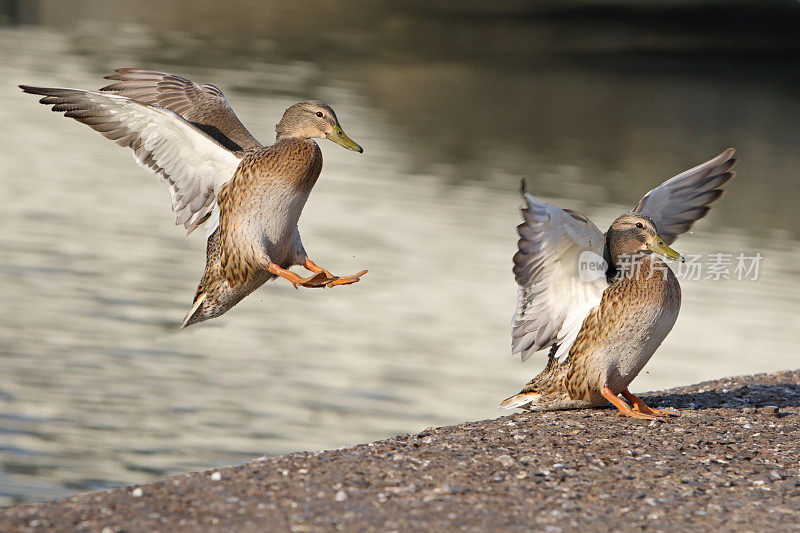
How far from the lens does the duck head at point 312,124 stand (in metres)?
7.05

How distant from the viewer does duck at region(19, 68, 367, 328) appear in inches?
267

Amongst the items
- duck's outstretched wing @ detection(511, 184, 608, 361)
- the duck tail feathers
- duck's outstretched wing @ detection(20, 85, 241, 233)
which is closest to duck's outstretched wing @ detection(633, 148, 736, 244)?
duck's outstretched wing @ detection(511, 184, 608, 361)

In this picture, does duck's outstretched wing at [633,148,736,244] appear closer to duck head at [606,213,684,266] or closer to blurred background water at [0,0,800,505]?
duck head at [606,213,684,266]

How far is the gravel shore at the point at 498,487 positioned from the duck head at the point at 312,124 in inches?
75.6

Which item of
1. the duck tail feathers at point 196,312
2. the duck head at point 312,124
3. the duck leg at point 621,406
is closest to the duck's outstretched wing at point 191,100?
the duck head at point 312,124

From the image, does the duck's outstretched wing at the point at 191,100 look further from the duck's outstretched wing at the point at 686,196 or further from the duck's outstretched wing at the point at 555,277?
the duck's outstretched wing at the point at 686,196

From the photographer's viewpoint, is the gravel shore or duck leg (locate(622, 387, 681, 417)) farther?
duck leg (locate(622, 387, 681, 417))

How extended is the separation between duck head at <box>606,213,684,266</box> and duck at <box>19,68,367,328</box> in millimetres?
1613

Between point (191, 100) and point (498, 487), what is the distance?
3.85 m

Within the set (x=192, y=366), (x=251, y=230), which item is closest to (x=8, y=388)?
(x=192, y=366)

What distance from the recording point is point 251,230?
6.79 metres

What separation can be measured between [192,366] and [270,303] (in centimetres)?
254

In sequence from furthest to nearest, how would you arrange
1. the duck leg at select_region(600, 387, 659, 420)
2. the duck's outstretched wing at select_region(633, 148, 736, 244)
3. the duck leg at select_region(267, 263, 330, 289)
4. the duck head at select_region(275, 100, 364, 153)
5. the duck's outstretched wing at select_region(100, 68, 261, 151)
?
the duck's outstretched wing at select_region(100, 68, 261, 151)
the duck's outstretched wing at select_region(633, 148, 736, 244)
the duck head at select_region(275, 100, 364, 153)
the duck leg at select_region(600, 387, 659, 420)
the duck leg at select_region(267, 263, 330, 289)

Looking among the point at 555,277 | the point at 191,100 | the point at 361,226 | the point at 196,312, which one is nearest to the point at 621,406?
the point at 555,277
